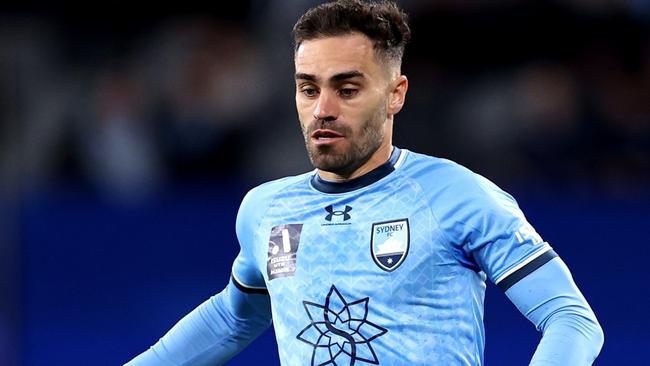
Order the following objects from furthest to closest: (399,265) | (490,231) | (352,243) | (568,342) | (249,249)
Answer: (249,249) → (352,243) → (399,265) → (490,231) → (568,342)

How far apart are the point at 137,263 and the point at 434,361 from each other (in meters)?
4.49

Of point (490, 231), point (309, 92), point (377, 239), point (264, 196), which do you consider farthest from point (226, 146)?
point (490, 231)

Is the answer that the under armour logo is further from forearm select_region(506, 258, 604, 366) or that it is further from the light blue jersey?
forearm select_region(506, 258, 604, 366)

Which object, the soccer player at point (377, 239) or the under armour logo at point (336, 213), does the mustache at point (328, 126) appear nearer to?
the soccer player at point (377, 239)

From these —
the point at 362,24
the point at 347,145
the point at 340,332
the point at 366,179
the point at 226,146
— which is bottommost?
the point at 226,146

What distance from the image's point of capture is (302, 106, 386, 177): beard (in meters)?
3.86

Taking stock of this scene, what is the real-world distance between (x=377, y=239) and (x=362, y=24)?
0.63 meters

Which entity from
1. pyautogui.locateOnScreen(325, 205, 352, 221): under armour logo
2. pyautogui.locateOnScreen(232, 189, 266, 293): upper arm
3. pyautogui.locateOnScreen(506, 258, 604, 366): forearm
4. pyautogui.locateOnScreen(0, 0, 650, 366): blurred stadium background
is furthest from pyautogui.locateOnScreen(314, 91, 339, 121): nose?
pyautogui.locateOnScreen(0, 0, 650, 366): blurred stadium background

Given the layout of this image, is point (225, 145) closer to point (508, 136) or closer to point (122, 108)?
point (122, 108)

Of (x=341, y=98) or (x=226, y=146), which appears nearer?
(x=341, y=98)

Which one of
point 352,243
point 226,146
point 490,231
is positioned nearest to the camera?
point 490,231

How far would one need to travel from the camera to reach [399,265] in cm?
376

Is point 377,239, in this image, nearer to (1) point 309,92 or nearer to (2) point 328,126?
(2) point 328,126

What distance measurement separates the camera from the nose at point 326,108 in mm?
3814
